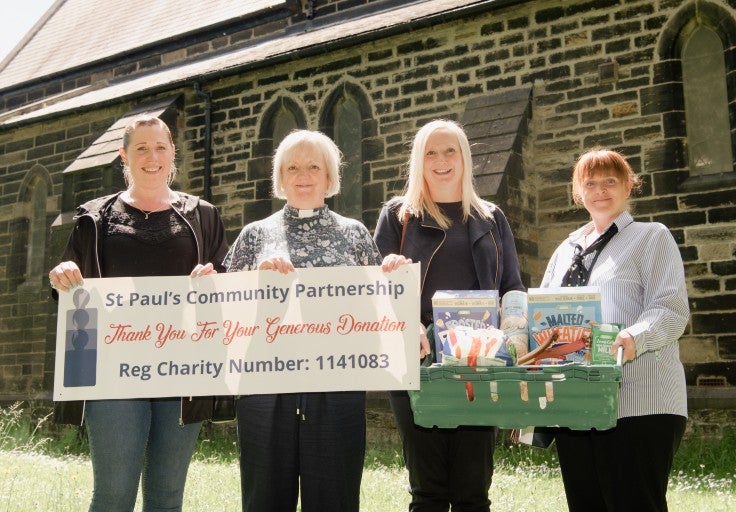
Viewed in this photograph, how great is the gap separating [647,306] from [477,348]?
30.1 inches

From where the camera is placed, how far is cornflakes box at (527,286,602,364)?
2873 millimetres

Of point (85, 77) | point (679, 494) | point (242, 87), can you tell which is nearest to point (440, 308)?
point (679, 494)

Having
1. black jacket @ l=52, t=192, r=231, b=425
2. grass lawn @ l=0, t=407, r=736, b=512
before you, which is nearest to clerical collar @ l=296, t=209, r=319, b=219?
black jacket @ l=52, t=192, r=231, b=425

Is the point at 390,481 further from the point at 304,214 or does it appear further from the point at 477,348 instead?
the point at 477,348

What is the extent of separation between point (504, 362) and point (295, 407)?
83 cm

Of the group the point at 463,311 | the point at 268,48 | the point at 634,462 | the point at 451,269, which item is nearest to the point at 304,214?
the point at 451,269

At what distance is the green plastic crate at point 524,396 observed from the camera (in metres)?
2.70

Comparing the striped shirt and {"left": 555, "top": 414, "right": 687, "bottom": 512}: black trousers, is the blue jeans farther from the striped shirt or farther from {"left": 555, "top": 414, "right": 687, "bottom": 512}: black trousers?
the striped shirt

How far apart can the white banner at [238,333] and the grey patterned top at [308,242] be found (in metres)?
0.07

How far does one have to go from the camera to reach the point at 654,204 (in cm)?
873

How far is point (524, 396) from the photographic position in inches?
109

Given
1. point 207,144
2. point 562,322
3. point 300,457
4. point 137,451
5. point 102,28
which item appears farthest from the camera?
point 102,28

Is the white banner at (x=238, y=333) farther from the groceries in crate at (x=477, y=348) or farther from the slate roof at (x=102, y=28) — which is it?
the slate roof at (x=102, y=28)

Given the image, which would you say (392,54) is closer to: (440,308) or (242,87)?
(242,87)
